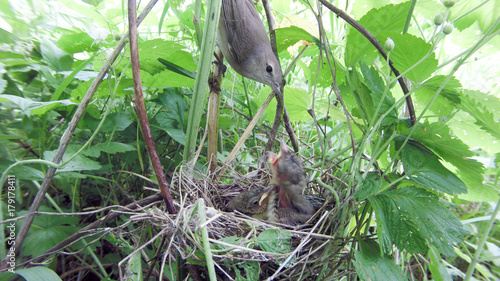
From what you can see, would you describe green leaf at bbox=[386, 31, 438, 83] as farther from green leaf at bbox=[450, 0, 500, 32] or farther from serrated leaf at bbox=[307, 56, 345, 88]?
green leaf at bbox=[450, 0, 500, 32]

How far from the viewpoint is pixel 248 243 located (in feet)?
2.82

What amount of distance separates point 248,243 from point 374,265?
1.23 feet

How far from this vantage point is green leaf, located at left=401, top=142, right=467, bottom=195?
2.82ft

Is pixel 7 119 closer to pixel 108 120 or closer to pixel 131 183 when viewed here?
pixel 108 120

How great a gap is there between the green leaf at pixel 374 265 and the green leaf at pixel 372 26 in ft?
2.02

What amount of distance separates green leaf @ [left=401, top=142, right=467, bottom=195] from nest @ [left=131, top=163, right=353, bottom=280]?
22cm

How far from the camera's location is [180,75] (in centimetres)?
128

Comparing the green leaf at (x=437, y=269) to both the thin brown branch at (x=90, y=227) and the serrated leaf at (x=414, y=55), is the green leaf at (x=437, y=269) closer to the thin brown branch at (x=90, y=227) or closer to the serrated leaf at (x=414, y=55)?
the serrated leaf at (x=414, y=55)

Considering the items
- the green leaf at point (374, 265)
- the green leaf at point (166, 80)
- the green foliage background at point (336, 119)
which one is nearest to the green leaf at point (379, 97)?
the green foliage background at point (336, 119)

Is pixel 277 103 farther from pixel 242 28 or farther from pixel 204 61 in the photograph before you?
pixel 242 28

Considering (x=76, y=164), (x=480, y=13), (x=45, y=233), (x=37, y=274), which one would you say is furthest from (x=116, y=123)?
(x=480, y=13)

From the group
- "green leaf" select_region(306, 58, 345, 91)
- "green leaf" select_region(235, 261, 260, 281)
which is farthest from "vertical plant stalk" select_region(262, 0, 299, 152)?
"green leaf" select_region(235, 261, 260, 281)

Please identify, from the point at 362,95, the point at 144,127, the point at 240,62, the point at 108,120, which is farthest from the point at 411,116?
the point at 108,120

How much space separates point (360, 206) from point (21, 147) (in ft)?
4.49
